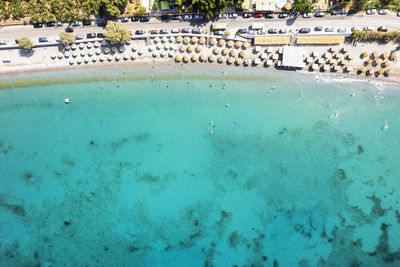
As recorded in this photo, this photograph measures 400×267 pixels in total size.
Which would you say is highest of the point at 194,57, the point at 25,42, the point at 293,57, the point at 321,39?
the point at 25,42

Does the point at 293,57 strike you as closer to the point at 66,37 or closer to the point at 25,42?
the point at 66,37

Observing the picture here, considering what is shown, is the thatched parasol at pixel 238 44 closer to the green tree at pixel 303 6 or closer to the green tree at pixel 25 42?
the green tree at pixel 303 6

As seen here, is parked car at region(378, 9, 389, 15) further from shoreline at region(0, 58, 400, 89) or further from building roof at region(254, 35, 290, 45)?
building roof at region(254, 35, 290, 45)

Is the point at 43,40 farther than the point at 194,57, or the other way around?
the point at 43,40

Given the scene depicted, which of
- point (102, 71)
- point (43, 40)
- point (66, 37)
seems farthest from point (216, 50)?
point (43, 40)

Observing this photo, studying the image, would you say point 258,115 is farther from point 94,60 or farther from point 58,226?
point 58,226

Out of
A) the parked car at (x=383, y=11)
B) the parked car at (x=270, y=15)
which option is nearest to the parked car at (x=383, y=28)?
the parked car at (x=383, y=11)
